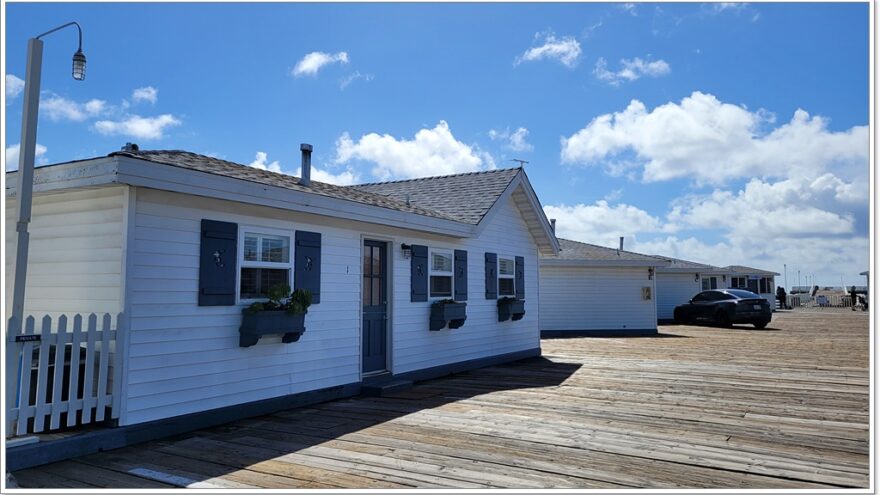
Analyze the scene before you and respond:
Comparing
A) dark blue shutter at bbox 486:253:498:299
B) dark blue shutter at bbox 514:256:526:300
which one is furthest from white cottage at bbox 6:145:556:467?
dark blue shutter at bbox 514:256:526:300

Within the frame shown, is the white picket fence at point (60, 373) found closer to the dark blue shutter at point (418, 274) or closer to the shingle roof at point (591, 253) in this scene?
the dark blue shutter at point (418, 274)

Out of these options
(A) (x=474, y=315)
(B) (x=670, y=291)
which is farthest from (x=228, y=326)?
(B) (x=670, y=291)

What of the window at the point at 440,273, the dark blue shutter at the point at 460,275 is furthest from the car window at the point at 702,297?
the window at the point at 440,273

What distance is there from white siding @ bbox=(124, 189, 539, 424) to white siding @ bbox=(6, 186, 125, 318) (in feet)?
0.74

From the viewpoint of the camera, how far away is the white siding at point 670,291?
25.0m

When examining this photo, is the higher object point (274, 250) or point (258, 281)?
point (274, 250)

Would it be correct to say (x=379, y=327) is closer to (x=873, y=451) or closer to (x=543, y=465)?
(x=543, y=465)

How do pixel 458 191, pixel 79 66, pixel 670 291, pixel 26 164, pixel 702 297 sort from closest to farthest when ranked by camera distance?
pixel 26 164 → pixel 79 66 → pixel 458 191 → pixel 702 297 → pixel 670 291

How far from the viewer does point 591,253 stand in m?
18.9

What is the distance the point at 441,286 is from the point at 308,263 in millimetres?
3072

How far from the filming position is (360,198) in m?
8.36

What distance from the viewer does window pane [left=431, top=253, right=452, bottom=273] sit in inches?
371

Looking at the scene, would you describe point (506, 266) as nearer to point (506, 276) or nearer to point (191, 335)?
point (506, 276)

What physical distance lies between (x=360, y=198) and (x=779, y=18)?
5361 millimetres
